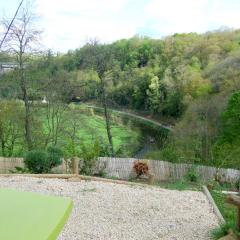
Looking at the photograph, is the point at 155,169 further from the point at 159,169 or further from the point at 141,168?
the point at 141,168

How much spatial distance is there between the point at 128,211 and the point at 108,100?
→ 76.0 feet

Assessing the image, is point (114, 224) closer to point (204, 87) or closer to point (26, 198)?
point (26, 198)

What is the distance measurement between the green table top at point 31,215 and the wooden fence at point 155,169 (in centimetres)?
811

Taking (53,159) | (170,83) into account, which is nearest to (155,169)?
(53,159)

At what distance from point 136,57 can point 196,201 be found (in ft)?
209

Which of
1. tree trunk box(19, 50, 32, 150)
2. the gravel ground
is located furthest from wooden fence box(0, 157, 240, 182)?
tree trunk box(19, 50, 32, 150)

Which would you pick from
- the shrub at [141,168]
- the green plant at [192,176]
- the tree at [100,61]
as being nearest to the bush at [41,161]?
the shrub at [141,168]

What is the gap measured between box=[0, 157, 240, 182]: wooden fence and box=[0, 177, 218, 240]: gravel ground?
233cm

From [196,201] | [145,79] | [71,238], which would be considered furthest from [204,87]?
[71,238]

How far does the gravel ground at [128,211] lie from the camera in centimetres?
634

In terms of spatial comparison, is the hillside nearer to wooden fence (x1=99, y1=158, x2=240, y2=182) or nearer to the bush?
wooden fence (x1=99, y1=158, x2=240, y2=182)

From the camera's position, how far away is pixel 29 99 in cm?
2156

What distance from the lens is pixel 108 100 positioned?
30.3 m

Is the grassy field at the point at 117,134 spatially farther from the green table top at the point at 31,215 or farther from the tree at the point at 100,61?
the green table top at the point at 31,215
